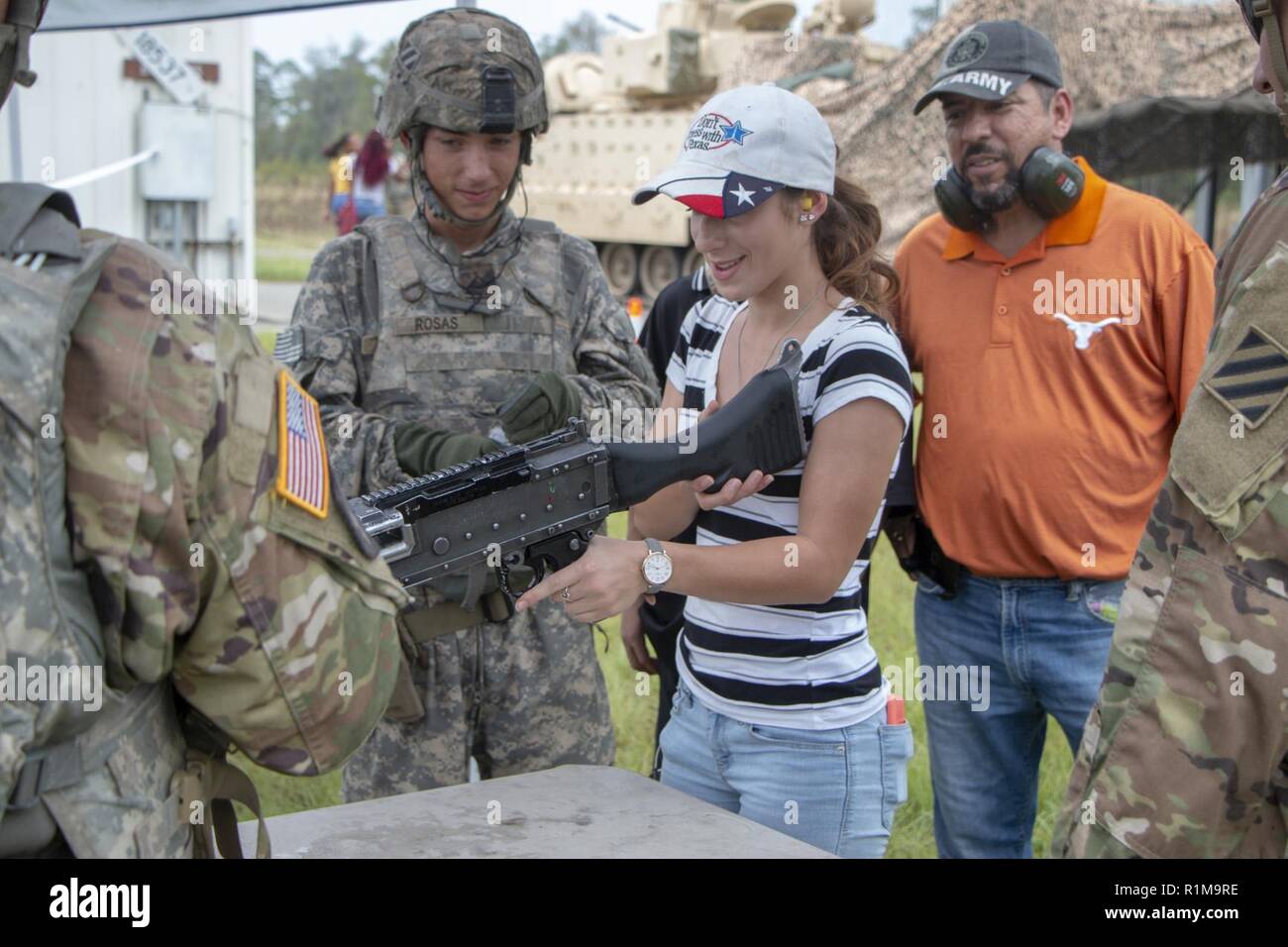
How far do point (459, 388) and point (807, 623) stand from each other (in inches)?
43.0

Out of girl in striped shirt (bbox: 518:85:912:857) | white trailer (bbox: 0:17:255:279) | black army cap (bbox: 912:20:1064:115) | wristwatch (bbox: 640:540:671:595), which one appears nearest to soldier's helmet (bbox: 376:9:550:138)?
girl in striped shirt (bbox: 518:85:912:857)

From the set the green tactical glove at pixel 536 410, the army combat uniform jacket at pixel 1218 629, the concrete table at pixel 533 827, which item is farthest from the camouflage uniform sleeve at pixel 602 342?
the army combat uniform jacket at pixel 1218 629

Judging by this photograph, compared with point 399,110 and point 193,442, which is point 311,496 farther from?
point 399,110

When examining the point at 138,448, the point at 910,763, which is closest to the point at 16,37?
the point at 138,448

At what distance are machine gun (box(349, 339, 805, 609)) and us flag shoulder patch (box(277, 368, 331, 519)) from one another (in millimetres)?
481

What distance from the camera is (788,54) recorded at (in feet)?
46.3

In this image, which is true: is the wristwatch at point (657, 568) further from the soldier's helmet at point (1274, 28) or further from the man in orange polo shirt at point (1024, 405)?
the soldier's helmet at point (1274, 28)

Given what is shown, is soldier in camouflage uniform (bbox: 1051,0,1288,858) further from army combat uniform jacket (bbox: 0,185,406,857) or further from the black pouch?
the black pouch

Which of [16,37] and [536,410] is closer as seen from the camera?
[16,37]

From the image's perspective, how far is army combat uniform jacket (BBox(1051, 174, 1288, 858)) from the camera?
138 cm

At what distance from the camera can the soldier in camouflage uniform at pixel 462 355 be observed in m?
2.78

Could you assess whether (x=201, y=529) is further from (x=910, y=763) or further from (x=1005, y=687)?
(x=910, y=763)

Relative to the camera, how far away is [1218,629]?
141cm

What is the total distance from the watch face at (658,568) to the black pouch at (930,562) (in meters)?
0.99
